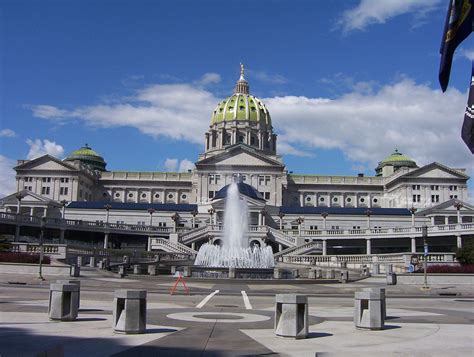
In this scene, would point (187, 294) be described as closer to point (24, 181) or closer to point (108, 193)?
point (24, 181)

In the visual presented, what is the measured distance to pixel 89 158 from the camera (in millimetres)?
184125

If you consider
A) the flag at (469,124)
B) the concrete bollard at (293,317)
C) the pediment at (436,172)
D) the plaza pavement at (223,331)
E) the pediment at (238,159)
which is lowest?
the plaza pavement at (223,331)

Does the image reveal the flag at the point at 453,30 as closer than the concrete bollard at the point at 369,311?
Yes

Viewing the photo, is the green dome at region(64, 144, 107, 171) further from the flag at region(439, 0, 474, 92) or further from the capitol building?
the flag at region(439, 0, 474, 92)

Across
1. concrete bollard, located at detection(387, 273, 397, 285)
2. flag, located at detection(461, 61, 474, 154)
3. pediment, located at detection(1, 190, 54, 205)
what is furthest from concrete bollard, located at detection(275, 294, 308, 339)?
pediment, located at detection(1, 190, 54, 205)

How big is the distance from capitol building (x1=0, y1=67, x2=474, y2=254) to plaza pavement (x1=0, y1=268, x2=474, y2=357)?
2745 inches

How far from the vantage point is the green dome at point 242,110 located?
185 metres

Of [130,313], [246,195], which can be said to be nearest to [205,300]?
[130,313]

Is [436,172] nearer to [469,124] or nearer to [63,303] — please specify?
[63,303]

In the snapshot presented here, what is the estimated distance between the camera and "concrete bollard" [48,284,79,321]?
16.6 metres

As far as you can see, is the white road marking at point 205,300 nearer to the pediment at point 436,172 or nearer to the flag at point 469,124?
the flag at point 469,124

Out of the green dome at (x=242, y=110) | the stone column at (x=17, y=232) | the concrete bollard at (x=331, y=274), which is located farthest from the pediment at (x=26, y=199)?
the concrete bollard at (x=331, y=274)

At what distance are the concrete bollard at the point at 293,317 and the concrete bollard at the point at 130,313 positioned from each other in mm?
3703

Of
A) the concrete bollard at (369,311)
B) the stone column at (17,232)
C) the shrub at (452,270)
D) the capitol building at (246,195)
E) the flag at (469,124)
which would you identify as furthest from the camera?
the capitol building at (246,195)
